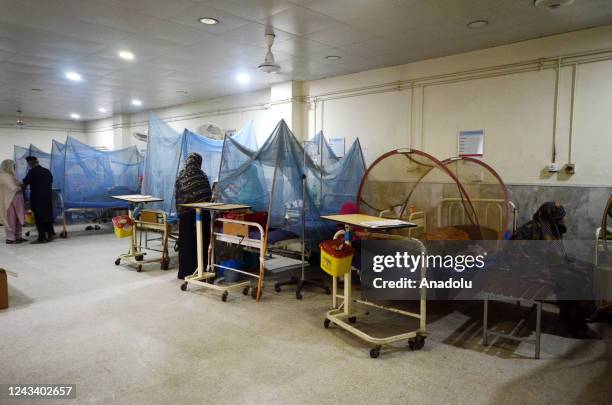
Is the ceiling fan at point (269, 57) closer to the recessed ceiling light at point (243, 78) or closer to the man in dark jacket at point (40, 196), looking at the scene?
the recessed ceiling light at point (243, 78)

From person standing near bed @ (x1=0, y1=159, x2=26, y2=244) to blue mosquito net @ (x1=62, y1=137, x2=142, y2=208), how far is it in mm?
676

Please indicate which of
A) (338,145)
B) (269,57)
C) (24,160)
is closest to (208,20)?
(269,57)

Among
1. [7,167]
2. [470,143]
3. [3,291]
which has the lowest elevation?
[3,291]

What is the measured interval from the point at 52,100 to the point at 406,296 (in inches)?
332

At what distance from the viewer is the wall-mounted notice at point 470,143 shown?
15.1 feet

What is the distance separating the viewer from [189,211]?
14.6 feet

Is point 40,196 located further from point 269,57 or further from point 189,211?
point 269,57

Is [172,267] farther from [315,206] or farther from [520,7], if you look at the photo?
[520,7]

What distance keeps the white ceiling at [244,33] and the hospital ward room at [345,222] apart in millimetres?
34

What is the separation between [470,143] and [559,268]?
194 centimetres

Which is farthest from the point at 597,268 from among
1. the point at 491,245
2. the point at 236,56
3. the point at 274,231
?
the point at 236,56

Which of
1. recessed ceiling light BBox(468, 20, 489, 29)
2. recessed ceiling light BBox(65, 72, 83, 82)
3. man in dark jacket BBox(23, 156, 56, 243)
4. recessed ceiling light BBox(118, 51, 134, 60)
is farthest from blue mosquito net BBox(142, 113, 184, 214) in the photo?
recessed ceiling light BBox(468, 20, 489, 29)

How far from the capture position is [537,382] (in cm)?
243

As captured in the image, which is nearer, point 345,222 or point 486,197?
point 345,222
